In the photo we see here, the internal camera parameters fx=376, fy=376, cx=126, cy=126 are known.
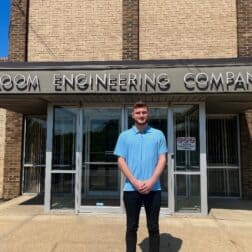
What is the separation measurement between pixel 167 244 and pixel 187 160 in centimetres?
284

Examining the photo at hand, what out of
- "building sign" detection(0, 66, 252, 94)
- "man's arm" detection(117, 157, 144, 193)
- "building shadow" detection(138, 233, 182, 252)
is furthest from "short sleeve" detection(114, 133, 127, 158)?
"building sign" detection(0, 66, 252, 94)

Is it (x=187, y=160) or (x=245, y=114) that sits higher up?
(x=245, y=114)

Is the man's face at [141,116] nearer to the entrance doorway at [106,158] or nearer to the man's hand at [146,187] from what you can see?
the man's hand at [146,187]

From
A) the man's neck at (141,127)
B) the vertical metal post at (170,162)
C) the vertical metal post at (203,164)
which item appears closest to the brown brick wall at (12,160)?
the vertical metal post at (170,162)

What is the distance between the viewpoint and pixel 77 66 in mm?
7789

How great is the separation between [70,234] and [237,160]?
20.6 ft

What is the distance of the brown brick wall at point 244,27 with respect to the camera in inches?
438

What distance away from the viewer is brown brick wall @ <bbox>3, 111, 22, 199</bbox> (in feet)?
36.8

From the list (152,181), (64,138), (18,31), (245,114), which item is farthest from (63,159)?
(245,114)

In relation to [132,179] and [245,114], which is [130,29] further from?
[132,179]

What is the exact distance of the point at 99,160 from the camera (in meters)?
8.84

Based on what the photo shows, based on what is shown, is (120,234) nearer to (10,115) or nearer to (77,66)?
(77,66)

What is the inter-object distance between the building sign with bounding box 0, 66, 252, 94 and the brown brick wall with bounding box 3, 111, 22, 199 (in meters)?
3.72

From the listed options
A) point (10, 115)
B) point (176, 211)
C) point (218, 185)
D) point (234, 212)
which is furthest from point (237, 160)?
point (10, 115)
